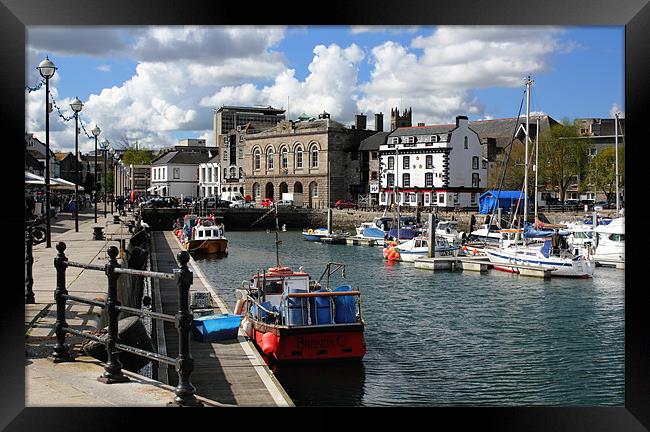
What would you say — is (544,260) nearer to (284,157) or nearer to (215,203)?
(215,203)

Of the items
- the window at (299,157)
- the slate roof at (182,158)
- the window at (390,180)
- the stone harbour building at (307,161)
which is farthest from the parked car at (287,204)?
the slate roof at (182,158)

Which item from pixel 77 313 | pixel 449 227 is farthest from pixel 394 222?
pixel 77 313

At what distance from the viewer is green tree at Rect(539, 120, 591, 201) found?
53.1m

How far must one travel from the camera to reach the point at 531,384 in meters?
13.1

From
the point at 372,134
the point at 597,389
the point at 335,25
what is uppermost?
the point at 372,134

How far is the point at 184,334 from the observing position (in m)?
5.18

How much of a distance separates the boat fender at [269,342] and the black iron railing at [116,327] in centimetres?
686

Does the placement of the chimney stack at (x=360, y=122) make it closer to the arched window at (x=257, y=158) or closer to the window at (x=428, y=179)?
the arched window at (x=257, y=158)

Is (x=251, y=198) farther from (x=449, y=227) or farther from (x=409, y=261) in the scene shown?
(x=409, y=261)

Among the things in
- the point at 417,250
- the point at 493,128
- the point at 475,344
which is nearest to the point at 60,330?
the point at 475,344

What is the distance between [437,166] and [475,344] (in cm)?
4394

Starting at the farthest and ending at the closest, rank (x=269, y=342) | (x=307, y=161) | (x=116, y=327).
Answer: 1. (x=307, y=161)
2. (x=269, y=342)
3. (x=116, y=327)
